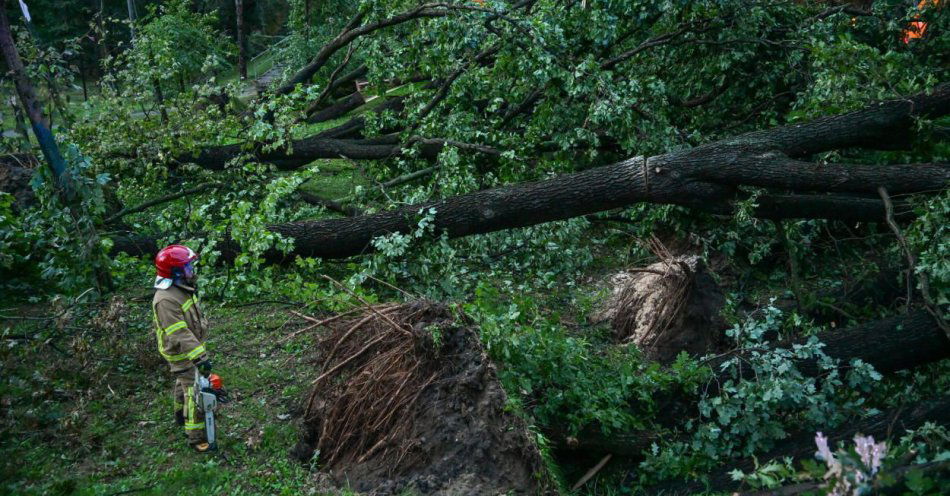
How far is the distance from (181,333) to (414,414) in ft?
5.45

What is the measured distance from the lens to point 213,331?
23.5ft

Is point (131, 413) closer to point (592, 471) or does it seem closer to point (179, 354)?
point (179, 354)

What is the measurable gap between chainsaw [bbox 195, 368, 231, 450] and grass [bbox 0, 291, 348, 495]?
16 cm

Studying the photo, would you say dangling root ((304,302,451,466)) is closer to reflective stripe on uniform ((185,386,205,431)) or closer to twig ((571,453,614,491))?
reflective stripe on uniform ((185,386,205,431))

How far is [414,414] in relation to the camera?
5043 millimetres

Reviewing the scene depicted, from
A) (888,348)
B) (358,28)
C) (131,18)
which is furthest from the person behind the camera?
(131,18)

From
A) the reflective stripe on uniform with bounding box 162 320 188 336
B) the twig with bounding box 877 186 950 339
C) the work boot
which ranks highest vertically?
the reflective stripe on uniform with bounding box 162 320 188 336

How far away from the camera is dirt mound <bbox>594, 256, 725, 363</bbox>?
277 inches

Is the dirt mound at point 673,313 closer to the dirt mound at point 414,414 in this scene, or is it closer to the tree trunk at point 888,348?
the tree trunk at point 888,348

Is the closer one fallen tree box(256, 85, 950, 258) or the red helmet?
the red helmet

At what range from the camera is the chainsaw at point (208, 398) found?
5184 millimetres

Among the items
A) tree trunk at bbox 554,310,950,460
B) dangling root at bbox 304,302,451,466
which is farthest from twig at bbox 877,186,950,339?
dangling root at bbox 304,302,451,466

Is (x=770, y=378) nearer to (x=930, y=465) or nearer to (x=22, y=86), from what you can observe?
(x=930, y=465)

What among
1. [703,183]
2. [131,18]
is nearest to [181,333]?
[703,183]
